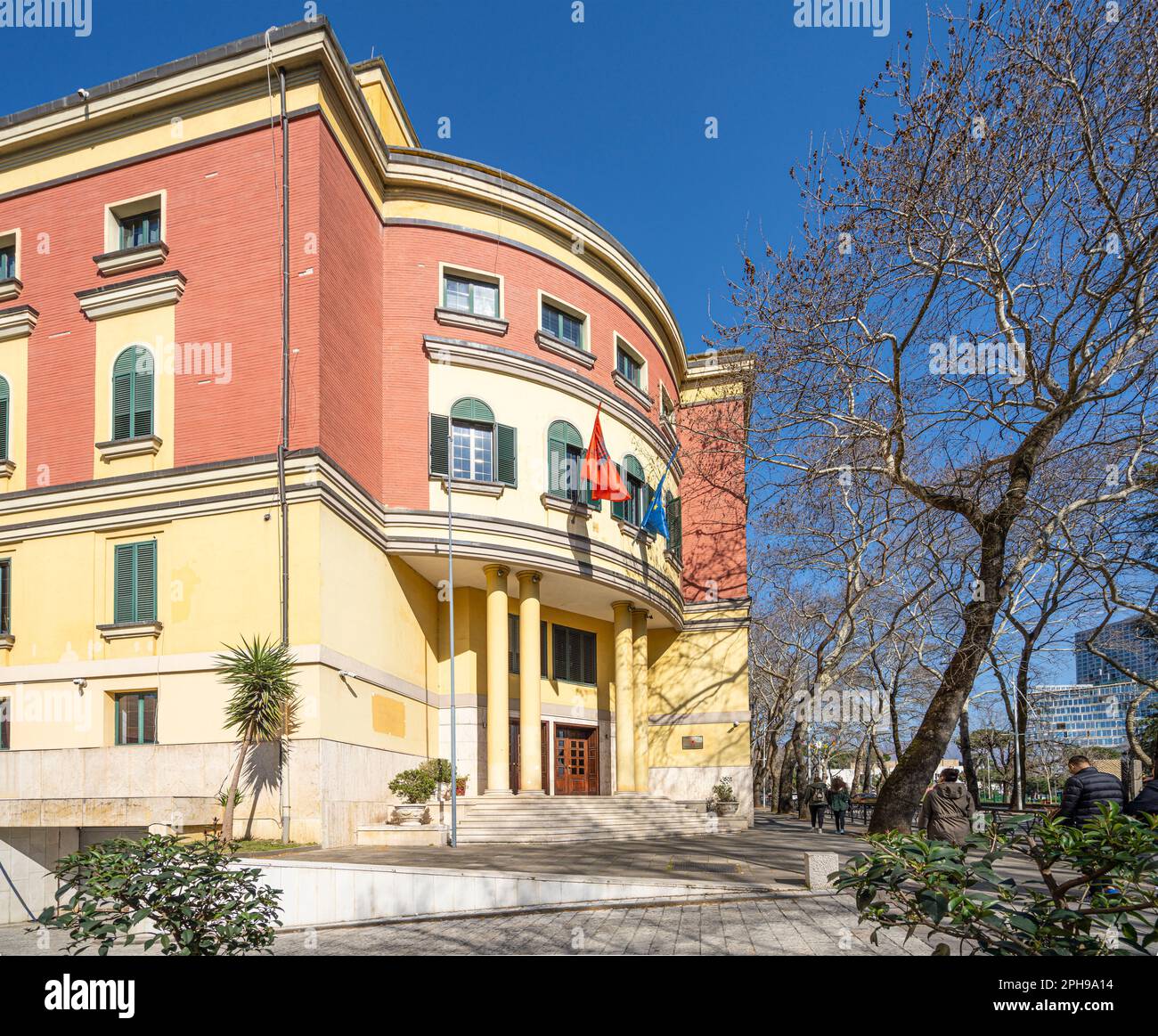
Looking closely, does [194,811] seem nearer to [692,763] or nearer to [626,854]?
[626,854]

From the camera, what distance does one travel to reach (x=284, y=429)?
20000 millimetres

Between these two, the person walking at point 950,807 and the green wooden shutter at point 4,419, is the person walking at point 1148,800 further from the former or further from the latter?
the green wooden shutter at point 4,419

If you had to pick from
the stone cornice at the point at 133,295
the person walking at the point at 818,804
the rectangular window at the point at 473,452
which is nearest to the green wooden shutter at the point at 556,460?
the rectangular window at the point at 473,452

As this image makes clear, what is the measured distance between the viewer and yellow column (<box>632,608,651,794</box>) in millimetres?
31062

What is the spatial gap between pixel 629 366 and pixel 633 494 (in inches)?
169

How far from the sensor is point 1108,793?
1152 cm

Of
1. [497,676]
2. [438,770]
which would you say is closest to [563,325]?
[497,676]

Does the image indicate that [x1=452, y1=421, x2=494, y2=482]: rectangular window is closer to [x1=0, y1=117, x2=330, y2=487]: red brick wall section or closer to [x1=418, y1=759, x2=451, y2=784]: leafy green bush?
[x1=0, y1=117, x2=330, y2=487]: red brick wall section

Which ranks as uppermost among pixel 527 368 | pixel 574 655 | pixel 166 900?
pixel 527 368

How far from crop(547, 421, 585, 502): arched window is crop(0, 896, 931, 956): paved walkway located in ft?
51.3

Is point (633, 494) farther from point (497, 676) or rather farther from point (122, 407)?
point (122, 407)

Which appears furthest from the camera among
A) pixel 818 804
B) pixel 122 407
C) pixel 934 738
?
pixel 818 804

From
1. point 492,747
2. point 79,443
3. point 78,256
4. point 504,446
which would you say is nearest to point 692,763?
point 492,747

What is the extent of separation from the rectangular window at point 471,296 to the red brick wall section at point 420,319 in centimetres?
35
